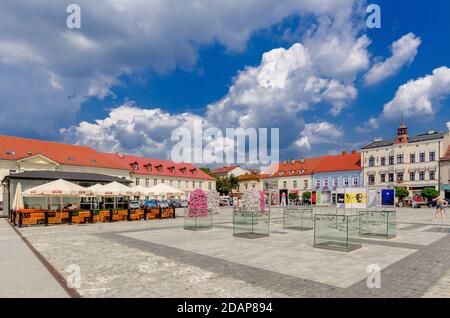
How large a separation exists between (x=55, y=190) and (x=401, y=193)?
49.0m

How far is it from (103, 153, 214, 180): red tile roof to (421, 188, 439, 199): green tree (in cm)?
4092

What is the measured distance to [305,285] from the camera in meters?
6.55

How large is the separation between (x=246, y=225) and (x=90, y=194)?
Answer: 40.2ft

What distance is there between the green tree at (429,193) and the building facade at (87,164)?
40.8 m

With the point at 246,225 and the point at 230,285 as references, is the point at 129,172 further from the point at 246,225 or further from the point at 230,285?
Answer: the point at 230,285

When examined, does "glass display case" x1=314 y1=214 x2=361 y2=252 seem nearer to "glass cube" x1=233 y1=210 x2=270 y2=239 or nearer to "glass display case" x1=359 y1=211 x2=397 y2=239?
"glass display case" x1=359 y1=211 x2=397 y2=239

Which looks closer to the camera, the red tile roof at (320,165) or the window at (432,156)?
the window at (432,156)

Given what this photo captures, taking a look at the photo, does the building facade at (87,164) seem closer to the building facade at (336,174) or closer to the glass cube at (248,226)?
the building facade at (336,174)

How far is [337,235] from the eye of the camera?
11883 millimetres

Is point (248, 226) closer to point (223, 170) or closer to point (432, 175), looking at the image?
point (432, 175)

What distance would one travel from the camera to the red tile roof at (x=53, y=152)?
4022 centimetres

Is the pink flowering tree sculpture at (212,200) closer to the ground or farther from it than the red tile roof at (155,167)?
closer to the ground

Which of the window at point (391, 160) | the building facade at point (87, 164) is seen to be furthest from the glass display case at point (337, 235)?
the window at point (391, 160)
